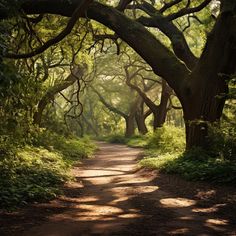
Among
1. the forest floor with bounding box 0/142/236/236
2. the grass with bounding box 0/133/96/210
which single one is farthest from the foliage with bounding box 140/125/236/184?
the grass with bounding box 0/133/96/210

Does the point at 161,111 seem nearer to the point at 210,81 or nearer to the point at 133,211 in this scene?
the point at 210,81

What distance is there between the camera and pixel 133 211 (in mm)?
7445

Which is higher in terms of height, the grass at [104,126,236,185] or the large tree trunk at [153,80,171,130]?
the large tree trunk at [153,80,171,130]

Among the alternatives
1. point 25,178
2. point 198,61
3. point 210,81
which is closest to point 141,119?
point 198,61

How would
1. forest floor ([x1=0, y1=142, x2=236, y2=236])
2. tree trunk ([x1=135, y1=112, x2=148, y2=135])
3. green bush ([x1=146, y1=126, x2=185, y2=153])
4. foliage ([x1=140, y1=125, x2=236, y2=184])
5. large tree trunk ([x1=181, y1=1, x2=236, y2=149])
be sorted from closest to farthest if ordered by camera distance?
1. forest floor ([x1=0, y1=142, x2=236, y2=236])
2. foliage ([x1=140, y1=125, x2=236, y2=184])
3. large tree trunk ([x1=181, y1=1, x2=236, y2=149])
4. green bush ([x1=146, y1=126, x2=185, y2=153])
5. tree trunk ([x1=135, y1=112, x2=148, y2=135])

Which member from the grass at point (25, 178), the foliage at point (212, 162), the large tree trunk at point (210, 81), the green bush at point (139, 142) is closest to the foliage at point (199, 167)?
the foliage at point (212, 162)

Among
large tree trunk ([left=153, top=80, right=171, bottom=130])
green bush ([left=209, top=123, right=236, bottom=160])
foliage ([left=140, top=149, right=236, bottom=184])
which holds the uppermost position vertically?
large tree trunk ([left=153, top=80, right=171, bottom=130])

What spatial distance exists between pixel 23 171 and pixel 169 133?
1267 cm

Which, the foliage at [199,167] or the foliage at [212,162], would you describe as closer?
the foliage at [199,167]

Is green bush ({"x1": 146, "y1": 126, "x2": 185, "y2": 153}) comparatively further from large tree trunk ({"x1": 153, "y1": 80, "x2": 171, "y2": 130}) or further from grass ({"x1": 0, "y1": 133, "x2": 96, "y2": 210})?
grass ({"x1": 0, "y1": 133, "x2": 96, "y2": 210})

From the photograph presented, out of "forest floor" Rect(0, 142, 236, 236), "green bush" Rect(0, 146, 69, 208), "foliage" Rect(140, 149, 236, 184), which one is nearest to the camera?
"forest floor" Rect(0, 142, 236, 236)

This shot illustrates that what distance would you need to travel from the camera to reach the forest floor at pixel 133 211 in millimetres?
6016

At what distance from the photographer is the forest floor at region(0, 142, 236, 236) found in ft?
19.7

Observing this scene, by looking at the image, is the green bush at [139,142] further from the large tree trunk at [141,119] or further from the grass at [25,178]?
the grass at [25,178]
